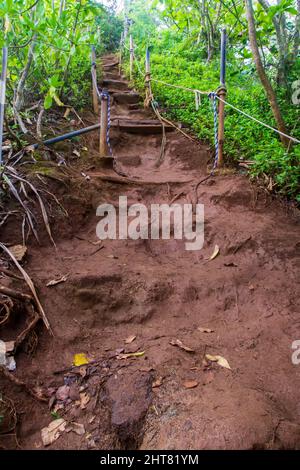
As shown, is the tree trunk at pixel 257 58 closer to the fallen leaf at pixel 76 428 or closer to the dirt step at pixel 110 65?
the fallen leaf at pixel 76 428

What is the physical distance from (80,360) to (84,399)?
0.97 ft

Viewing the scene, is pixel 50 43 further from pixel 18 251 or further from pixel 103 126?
pixel 18 251

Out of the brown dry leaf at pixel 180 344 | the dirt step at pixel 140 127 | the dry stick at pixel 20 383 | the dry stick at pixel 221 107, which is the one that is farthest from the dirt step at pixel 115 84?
the dry stick at pixel 20 383

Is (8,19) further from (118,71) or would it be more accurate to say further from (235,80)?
(118,71)

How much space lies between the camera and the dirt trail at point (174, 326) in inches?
71.5

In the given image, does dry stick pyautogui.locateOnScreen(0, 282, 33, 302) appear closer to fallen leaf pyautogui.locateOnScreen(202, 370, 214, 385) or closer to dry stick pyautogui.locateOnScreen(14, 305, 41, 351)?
dry stick pyautogui.locateOnScreen(14, 305, 41, 351)

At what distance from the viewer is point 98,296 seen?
276 cm

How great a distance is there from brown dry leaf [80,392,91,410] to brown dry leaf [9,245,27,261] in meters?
1.30

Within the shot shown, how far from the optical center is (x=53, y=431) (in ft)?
6.14

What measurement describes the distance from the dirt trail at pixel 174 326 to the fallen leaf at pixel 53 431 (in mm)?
36

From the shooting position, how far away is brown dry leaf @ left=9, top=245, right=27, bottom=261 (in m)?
2.87

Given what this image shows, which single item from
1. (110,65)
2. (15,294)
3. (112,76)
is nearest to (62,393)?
(15,294)

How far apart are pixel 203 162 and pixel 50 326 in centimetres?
362
